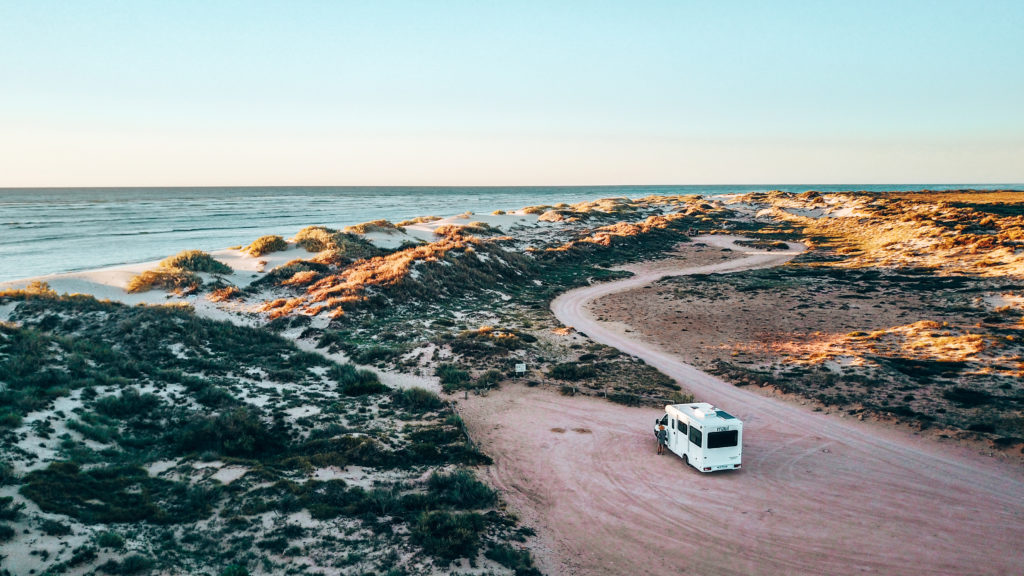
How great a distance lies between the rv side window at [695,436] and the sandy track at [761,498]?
104cm

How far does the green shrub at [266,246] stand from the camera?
167 ft

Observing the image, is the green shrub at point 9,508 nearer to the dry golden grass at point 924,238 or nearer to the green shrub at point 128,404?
the green shrub at point 128,404

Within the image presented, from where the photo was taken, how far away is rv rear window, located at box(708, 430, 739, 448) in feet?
53.4

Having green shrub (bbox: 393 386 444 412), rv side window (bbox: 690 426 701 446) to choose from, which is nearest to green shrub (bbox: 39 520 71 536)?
green shrub (bbox: 393 386 444 412)

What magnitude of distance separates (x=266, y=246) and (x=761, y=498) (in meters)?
50.5

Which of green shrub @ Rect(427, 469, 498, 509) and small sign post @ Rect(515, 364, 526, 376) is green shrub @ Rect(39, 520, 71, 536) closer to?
green shrub @ Rect(427, 469, 498, 509)

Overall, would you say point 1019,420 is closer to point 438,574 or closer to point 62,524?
point 438,574

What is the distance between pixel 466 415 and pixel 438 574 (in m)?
9.60

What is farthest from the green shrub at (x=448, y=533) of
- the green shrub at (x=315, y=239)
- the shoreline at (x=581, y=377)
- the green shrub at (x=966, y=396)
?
the green shrub at (x=315, y=239)

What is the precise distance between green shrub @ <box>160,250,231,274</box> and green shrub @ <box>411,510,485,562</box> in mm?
37560

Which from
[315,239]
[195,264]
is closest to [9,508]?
[195,264]

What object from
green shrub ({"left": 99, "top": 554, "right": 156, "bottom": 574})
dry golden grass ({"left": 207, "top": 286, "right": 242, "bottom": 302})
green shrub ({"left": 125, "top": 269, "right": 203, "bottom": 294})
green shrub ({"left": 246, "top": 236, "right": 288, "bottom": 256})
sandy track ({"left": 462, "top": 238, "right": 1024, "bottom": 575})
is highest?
green shrub ({"left": 246, "top": 236, "right": 288, "bottom": 256})

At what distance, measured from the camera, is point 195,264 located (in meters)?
41.7

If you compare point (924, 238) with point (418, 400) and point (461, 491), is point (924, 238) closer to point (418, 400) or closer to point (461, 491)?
point (418, 400)
